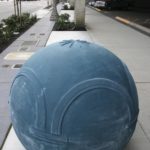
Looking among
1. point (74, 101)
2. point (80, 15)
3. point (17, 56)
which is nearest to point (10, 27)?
point (80, 15)

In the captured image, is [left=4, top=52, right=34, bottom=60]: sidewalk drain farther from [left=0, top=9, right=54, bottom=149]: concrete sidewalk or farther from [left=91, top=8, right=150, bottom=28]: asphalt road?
[left=91, top=8, right=150, bottom=28]: asphalt road

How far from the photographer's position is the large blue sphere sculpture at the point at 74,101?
141 inches

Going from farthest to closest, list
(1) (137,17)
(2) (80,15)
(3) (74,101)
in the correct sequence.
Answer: (1) (137,17) < (2) (80,15) < (3) (74,101)

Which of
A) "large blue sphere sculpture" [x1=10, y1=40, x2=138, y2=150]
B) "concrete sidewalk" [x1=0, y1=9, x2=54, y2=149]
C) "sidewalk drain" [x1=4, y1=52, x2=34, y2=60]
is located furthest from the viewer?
"sidewalk drain" [x1=4, y1=52, x2=34, y2=60]

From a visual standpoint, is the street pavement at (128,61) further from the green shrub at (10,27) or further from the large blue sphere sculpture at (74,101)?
the large blue sphere sculpture at (74,101)

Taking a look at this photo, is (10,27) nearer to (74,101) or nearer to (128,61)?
(128,61)

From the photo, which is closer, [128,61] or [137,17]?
[128,61]

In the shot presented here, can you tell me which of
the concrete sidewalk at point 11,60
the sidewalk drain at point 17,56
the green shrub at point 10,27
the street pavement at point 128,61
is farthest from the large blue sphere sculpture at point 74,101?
the green shrub at point 10,27

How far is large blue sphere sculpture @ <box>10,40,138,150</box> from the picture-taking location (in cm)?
358

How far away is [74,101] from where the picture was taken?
11.7ft

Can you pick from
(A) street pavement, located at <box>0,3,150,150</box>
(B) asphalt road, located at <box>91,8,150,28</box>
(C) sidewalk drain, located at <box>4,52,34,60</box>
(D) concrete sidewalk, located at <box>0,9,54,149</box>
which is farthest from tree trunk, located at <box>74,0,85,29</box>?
(C) sidewalk drain, located at <box>4,52,34,60</box>

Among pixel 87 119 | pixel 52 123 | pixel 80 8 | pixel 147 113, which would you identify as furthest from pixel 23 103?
pixel 80 8

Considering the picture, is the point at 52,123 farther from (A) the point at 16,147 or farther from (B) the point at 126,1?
(B) the point at 126,1

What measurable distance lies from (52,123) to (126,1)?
35720 mm
